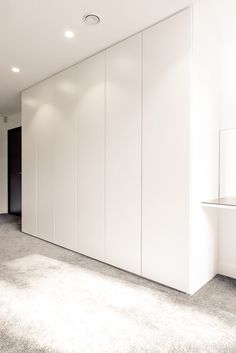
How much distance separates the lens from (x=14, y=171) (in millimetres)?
6477

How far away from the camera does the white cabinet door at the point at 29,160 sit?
4.24m

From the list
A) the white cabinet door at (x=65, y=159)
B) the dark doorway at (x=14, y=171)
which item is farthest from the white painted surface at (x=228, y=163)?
the dark doorway at (x=14, y=171)

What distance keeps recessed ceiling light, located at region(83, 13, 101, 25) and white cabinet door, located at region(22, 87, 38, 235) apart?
206 cm

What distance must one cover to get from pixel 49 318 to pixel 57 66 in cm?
317

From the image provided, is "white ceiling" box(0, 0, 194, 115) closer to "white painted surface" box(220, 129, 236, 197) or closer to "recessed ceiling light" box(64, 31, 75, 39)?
"recessed ceiling light" box(64, 31, 75, 39)

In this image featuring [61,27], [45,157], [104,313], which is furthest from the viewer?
[45,157]

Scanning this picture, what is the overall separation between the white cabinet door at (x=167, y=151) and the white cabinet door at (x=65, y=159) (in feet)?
4.13

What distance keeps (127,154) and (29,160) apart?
2400mm

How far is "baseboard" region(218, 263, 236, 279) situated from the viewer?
8.52 feet

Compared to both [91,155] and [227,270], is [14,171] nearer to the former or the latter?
[91,155]

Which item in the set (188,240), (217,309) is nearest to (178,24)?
(188,240)

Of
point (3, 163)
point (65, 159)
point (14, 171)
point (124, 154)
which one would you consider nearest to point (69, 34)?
point (124, 154)

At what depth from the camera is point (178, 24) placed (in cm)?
227

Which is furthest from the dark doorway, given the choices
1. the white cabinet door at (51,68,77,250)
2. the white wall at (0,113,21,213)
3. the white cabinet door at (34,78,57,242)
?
the white cabinet door at (51,68,77,250)
